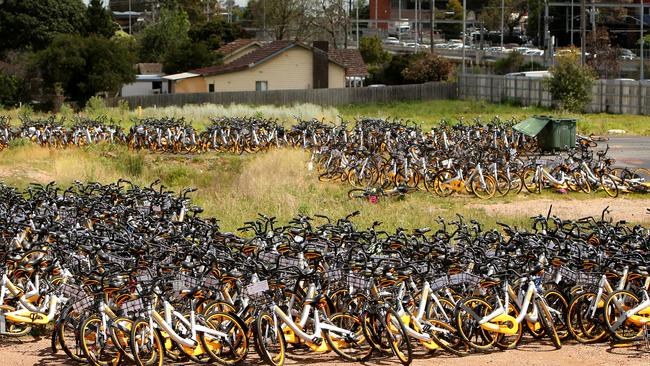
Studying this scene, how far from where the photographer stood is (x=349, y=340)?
36.2ft

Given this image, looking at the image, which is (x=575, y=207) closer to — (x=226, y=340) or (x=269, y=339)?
(x=269, y=339)

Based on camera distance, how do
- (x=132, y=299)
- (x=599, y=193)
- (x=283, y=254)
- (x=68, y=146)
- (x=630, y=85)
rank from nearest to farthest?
(x=132, y=299) < (x=283, y=254) < (x=599, y=193) < (x=68, y=146) < (x=630, y=85)

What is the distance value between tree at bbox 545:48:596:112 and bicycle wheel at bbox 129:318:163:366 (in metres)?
39.7

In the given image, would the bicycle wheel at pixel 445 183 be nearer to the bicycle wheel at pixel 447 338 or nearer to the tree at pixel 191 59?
the bicycle wheel at pixel 447 338

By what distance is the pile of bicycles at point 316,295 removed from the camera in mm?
10656

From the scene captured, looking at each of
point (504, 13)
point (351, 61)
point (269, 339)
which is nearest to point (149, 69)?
point (351, 61)

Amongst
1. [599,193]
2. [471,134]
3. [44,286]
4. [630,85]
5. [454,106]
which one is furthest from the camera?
[454,106]

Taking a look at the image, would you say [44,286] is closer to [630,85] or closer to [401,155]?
[401,155]

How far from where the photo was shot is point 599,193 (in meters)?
24.2

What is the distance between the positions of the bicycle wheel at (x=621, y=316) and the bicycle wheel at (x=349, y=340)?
245 centimetres

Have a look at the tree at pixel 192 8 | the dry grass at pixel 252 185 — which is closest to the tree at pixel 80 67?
the dry grass at pixel 252 185

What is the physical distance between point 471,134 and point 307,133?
4775 millimetres

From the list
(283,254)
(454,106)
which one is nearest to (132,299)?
(283,254)

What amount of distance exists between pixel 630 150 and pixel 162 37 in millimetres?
59466
